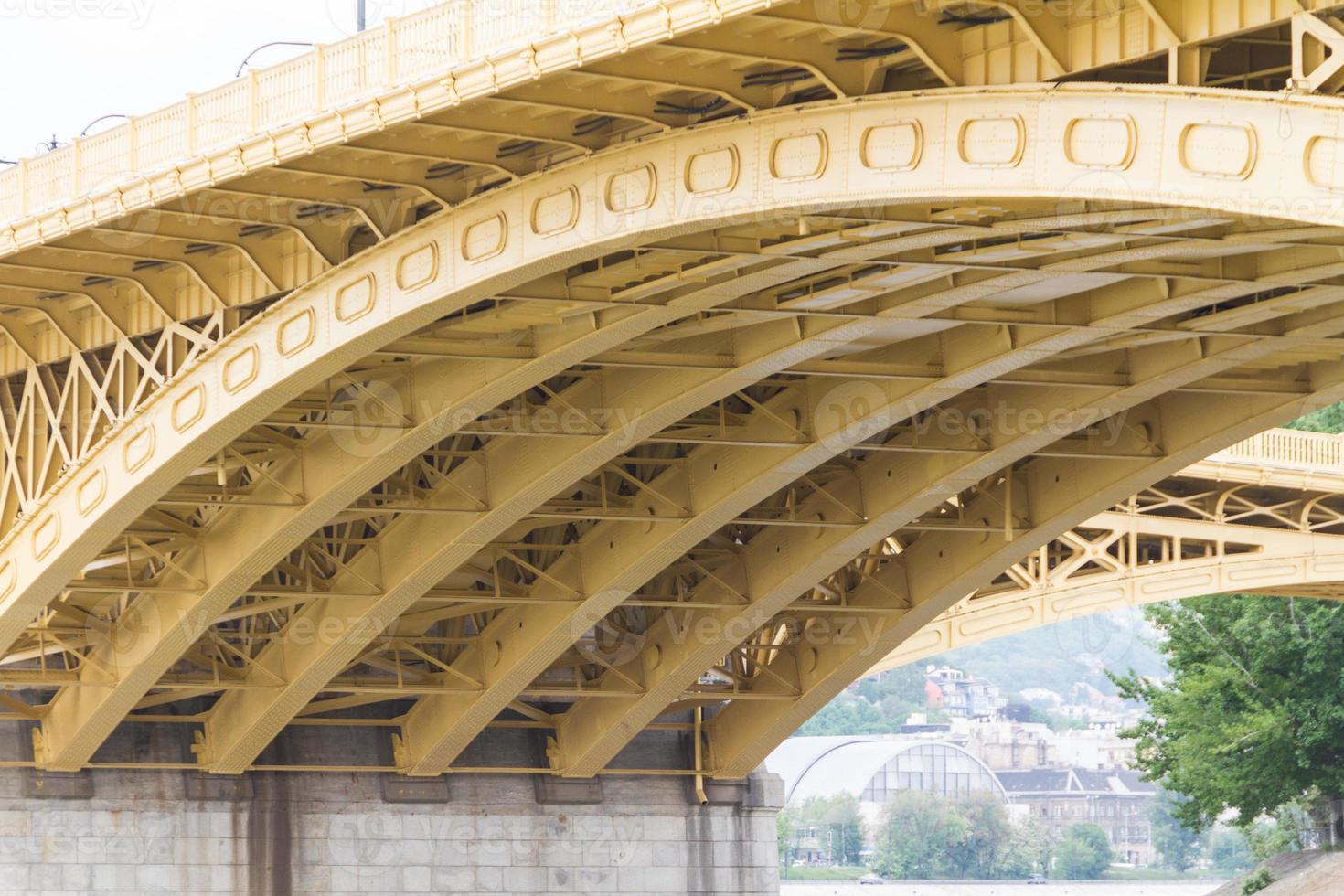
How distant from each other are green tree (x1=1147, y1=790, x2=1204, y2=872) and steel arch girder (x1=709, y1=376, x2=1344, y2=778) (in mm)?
110677

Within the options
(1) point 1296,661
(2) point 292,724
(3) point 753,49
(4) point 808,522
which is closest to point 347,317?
(3) point 753,49

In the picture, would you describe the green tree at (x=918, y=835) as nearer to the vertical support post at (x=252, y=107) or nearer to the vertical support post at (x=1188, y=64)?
the vertical support post at (x=252, y=107)

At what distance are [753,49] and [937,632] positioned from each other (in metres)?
24.6

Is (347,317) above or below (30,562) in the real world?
above

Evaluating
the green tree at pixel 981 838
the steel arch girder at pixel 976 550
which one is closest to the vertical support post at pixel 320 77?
the steel arch girder at pixel 976 550

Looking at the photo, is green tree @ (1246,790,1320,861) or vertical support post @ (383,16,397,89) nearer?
vertical support post @ (383,16,397,89)

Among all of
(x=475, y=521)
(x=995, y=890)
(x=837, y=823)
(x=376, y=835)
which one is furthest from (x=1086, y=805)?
(x=475, y=521)

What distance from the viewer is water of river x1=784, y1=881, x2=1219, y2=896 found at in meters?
108

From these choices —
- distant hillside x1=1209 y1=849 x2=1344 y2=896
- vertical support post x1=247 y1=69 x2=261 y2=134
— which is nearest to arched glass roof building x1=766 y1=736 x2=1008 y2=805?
distant hillside x1=1209 y1=849 x2=1344 y2=896

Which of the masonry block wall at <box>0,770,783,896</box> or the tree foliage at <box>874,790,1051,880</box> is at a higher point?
the masonry block wall at <box>0,770,783,896</box>

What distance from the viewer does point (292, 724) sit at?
35.2 metres

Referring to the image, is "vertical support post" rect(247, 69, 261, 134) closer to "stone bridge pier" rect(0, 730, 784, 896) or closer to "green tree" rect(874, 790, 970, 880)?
"stone bridge pier" rect(0, 730, 784, 896)

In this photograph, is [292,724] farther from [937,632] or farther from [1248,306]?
[1248,306]

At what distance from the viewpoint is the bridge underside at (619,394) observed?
59.7ft
